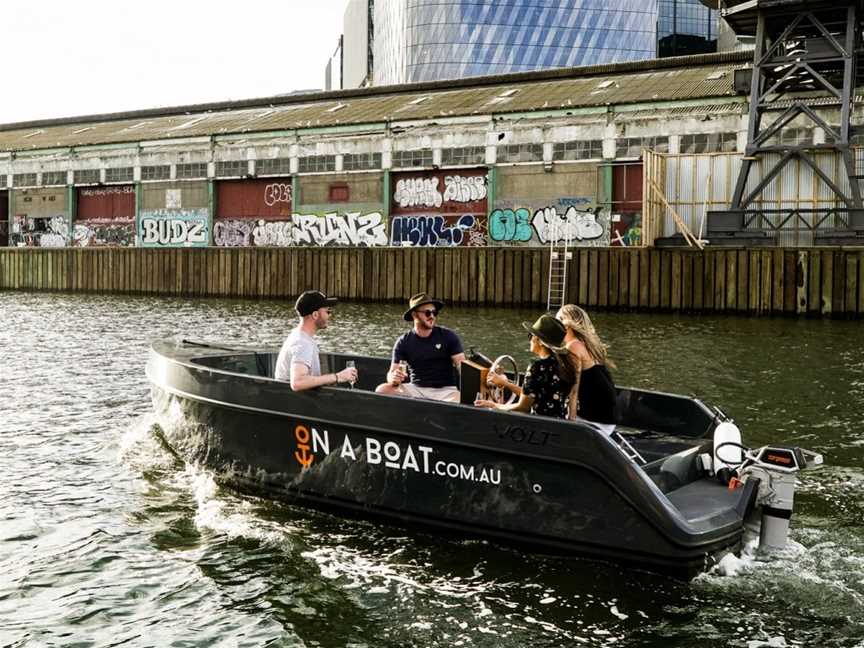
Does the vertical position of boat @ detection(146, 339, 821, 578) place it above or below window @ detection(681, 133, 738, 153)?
below

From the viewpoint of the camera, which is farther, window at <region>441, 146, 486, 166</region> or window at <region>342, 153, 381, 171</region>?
window at <region>342, 153, 381, 171</region>

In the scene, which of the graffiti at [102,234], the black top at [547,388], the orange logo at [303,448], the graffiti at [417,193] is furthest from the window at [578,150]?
the black top at [547,388]

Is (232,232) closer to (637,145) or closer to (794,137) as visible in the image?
(637,145)

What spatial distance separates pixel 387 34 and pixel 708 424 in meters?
119

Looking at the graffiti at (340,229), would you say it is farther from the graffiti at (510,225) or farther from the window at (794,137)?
the window at (794,137)

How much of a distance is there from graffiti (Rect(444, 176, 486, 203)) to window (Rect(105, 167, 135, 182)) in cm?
1919

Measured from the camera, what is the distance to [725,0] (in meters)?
Result: 36.1

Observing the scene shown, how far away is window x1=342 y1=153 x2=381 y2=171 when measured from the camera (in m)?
44.2

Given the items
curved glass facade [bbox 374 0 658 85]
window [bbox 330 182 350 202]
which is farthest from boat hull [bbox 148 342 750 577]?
curved glass facade [bbox 374 0 658 85]

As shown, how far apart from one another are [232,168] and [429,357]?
4072 cm

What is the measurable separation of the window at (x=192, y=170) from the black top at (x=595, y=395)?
43.7 meters

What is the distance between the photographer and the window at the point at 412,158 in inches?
1686

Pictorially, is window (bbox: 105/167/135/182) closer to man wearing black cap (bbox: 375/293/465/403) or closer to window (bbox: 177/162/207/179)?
window (bbox: 177/162/207/179)

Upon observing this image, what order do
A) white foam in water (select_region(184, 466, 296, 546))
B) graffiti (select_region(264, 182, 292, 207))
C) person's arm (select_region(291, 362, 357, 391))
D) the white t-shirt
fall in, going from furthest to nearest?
graffiti (select_region(264, 182, 292, 207)) → the white t-shirt → person's arm (select_region(291, 362, 357, 391)) → white foam in water (select_region(184, 466, 296, 546))
